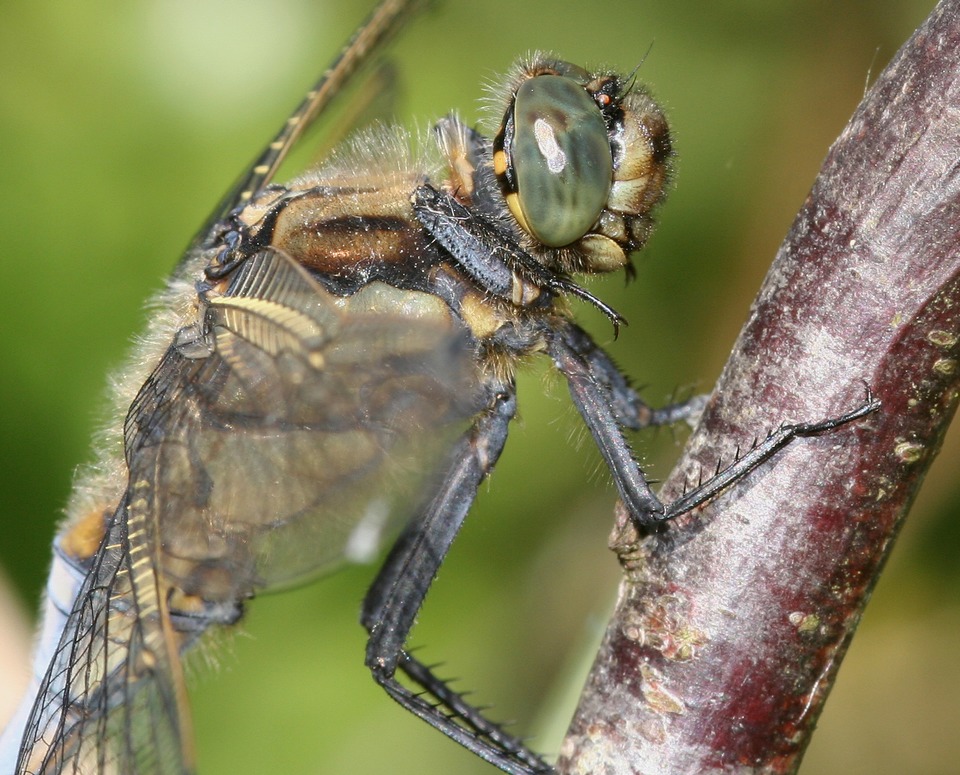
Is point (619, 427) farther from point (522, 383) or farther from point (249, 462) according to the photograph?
point (522, 383)

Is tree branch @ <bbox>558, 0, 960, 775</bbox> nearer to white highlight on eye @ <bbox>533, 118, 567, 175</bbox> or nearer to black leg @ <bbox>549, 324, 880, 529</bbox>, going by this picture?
black leg @ <bbox>549, 324, 880, 529</bbox>

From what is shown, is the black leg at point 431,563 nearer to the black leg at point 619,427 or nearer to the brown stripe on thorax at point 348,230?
the black leg at point 619,427

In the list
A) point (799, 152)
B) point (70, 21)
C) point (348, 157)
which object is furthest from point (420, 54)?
point (799, 152)

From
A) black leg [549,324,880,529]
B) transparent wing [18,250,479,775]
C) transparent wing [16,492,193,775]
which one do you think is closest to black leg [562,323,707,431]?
black leg [549,324,880,529]

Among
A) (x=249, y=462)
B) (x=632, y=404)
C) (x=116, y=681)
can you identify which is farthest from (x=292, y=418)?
(x=632, y=404)

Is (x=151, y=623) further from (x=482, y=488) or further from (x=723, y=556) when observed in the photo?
(x=723, y=556)
